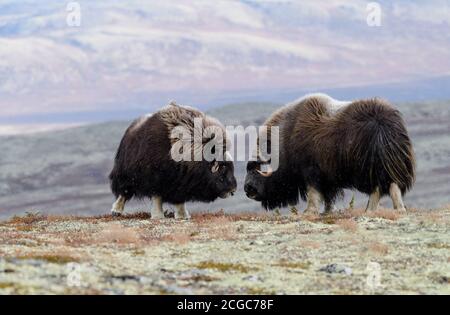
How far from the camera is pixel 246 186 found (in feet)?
68.3

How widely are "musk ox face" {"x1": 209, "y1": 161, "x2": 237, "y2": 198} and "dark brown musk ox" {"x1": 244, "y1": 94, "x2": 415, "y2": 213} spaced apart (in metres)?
1.09

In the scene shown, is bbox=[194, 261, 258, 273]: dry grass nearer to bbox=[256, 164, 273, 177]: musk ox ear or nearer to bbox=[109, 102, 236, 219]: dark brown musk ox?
bbox=[109, 102, 236, 219]: dark brown musk ox

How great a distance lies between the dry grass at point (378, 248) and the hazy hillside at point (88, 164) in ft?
295

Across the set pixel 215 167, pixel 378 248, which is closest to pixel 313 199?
pixel 215 167

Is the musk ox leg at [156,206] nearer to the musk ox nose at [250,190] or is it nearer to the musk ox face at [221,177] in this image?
the musk ox face at [221,177]

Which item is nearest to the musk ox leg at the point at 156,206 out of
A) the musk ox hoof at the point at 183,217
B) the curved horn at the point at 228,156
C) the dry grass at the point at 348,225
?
the musk ox hoof at the point at 183,217

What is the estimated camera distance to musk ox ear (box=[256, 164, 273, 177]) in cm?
2009

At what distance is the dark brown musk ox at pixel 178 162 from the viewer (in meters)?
18.8
